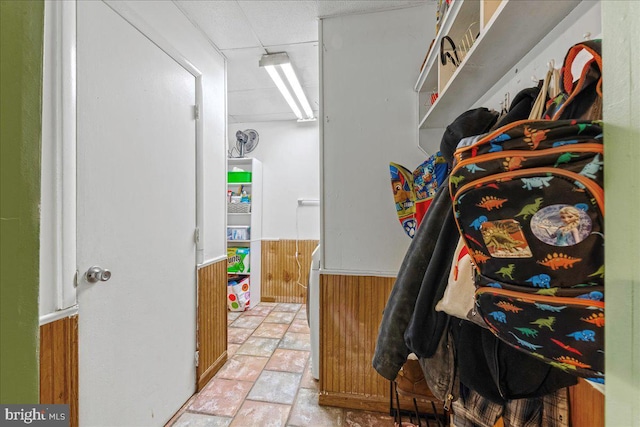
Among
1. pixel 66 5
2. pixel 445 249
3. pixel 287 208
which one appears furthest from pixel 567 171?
pixel 287 208

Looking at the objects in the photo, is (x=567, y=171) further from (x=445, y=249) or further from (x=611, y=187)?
(x=445, y=249)

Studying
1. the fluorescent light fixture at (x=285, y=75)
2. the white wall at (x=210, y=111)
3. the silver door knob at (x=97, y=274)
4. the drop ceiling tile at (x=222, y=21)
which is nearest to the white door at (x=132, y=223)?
the silver door knob at (x=97, y=274)

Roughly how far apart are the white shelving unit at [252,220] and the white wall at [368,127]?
1.97 meters

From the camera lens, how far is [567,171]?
38 centimetres

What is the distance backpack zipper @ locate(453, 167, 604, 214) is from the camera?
0.36 metres

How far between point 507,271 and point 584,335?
0.12 m

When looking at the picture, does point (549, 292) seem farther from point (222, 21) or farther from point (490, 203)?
point (222, 21)

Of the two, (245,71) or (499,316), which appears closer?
(499,316)

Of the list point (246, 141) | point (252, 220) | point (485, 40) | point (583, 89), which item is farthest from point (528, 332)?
point (246, 141)

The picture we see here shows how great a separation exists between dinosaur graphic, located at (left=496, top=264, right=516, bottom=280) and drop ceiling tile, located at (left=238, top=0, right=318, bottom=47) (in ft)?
5.90

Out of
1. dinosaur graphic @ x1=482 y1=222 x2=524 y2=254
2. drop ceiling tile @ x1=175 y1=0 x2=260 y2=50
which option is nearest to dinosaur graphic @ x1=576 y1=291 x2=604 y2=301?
dinosaur graphic @ x1=482 y1=222 x2=524 y2=254

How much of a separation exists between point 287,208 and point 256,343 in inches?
70.9

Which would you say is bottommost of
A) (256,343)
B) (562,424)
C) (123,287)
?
(256,343)

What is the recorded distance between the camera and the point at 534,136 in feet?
1.37
